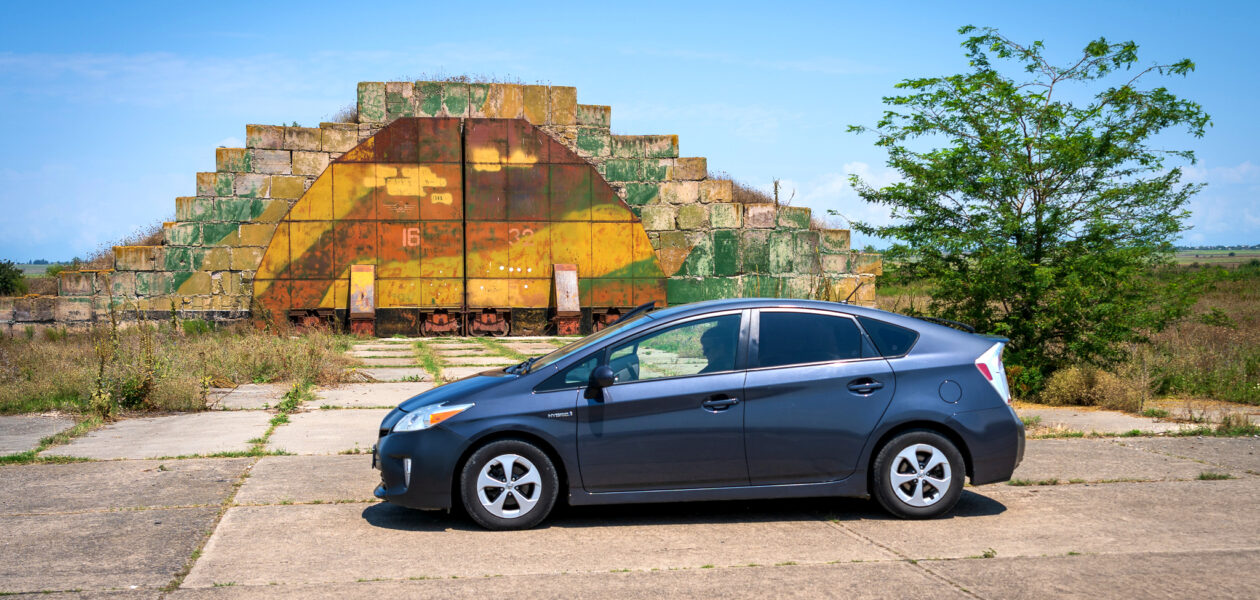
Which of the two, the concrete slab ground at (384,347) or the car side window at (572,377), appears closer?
the car side window at (572,377)

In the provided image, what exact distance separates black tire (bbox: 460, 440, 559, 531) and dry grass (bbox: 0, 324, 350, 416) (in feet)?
20.7

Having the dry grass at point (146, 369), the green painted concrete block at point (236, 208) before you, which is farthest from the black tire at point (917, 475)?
the green painted concrete block at point (236, 208)

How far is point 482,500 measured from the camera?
21.4 ft

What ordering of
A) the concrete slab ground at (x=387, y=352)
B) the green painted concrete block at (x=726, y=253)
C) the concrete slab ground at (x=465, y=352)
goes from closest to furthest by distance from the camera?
the concrete slab ground at (x=465, y=352) → the concrete slab ground at (x=387, y=352) → the green painted concrete block at (x=726, y=253)

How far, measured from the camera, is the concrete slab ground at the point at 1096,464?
27.0ft

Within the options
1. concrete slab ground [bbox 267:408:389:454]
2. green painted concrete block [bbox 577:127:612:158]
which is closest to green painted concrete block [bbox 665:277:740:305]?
green painted concrete block [bbox 577:127:612:158]

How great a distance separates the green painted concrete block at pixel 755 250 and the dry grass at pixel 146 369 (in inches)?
346

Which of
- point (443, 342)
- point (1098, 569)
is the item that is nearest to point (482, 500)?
point (1098, 569)

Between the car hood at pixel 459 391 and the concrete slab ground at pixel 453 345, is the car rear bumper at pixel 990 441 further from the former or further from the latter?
the concrete slab ground at pixel 453 345

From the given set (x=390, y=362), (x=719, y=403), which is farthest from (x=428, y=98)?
(x=719, y=403)

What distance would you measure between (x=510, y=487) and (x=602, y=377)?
92 cm

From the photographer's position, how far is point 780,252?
74.1 feet

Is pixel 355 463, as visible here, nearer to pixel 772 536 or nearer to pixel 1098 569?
pixel 772 536

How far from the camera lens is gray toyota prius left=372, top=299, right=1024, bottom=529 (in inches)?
258
